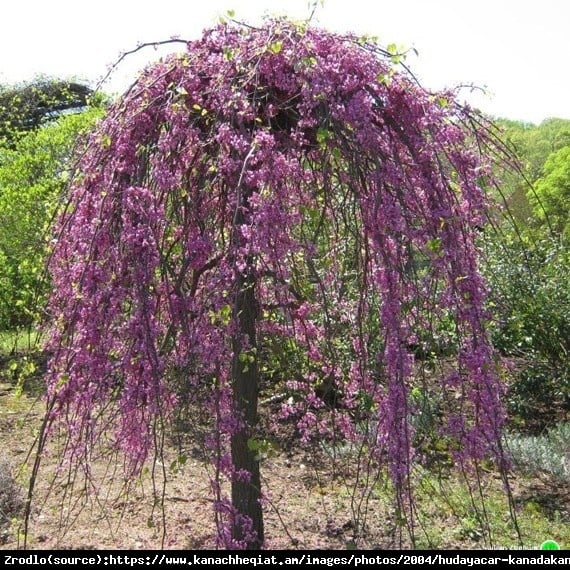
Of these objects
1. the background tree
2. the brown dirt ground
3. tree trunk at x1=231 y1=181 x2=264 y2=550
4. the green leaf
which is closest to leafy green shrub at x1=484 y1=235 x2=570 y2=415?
the brown dirt ground

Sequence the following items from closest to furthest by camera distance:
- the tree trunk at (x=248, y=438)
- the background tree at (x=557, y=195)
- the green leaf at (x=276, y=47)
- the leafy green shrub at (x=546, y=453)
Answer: the green leaf at (x=276, y=47) → the tree trunk at (x=248, y=438) → the leafy green shrub at (x=546, y=453) → the background tree at (x=557, y=195)

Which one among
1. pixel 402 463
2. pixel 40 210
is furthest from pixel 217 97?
pixel 40 210

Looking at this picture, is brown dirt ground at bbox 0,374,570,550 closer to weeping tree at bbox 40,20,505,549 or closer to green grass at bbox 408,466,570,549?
green grass at bbox 408,466,570,549

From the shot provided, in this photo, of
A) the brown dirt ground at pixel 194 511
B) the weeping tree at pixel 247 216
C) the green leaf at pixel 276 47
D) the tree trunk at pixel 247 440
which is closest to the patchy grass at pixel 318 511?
the brown dirt ground at pixel 194 511

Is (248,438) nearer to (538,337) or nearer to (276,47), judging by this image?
(276,47)

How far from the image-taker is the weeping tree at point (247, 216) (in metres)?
2.16

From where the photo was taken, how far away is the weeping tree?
2156 millimetres

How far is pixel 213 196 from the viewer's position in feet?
8.46

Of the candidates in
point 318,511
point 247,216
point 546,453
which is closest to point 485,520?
point 318,511

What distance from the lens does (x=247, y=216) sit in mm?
2201

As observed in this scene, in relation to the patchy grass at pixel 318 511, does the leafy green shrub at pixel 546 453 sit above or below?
above

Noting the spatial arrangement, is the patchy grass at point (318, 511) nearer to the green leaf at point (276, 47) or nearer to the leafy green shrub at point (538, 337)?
the leafy green shrub at point (538, 337)
